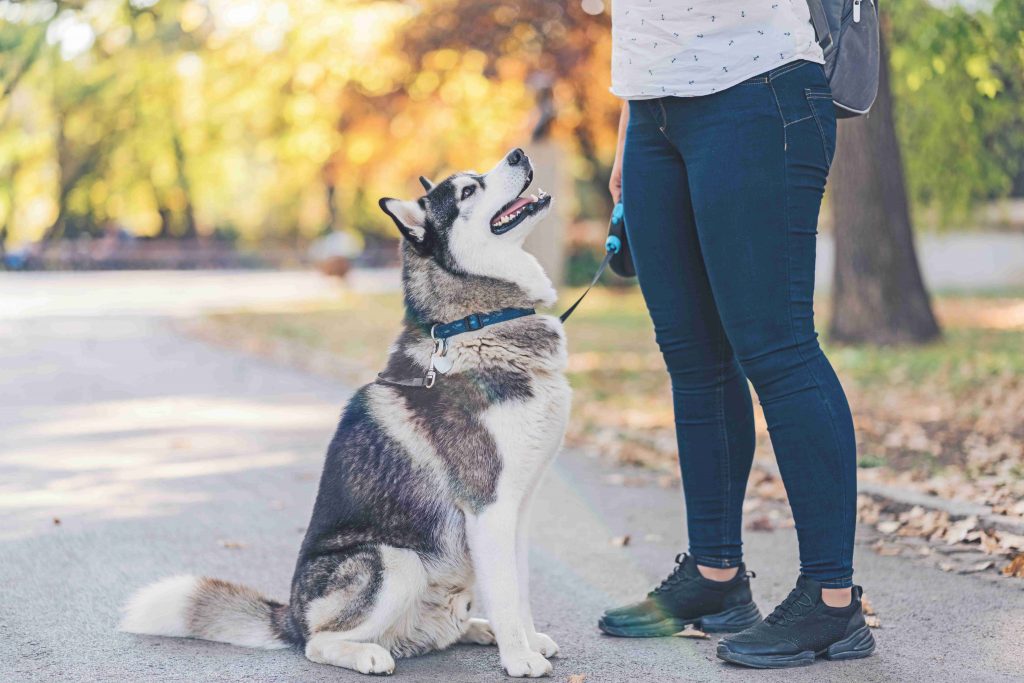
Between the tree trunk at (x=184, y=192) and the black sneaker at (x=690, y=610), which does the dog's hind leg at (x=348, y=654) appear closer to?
the black sneaker at (x=690, y=610)

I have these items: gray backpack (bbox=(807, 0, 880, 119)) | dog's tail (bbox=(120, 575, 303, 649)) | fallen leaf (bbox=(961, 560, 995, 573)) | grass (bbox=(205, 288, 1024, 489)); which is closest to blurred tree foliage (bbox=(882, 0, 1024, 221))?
grass (bbox=(205, 288, 1024, 489))

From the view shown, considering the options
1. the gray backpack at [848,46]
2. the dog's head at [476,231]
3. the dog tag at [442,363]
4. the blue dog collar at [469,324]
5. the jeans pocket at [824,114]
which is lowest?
the dog tag at [442,363]

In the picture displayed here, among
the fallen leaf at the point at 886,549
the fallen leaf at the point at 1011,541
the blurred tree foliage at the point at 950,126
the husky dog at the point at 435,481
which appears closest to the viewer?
the husky dog at the point at 435,481

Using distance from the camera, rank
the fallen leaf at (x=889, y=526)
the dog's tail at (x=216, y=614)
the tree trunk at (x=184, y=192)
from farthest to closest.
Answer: the tree trunk at (x=184, y=192) < the fallen leaf at (x=889, y=526) < the dog's tail at (x=216, y=614)

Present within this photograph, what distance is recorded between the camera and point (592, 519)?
5.59 meters

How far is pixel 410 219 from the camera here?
3523mm

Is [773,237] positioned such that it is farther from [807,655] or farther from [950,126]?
[950,126]

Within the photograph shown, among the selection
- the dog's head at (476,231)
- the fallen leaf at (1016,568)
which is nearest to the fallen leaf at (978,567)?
the fallen leaf at (1016,568)

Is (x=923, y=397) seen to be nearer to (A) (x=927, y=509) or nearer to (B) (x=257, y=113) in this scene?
(A) (x=927, y=509)

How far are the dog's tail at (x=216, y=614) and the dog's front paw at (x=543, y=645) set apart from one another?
69 cm

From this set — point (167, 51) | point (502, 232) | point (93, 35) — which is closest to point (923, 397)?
point (502, 232)

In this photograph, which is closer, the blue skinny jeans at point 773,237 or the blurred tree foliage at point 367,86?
the blue skinny jeans at point 773,237

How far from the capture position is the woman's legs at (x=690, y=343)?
3.44 metres

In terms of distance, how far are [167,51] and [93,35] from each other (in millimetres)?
11488
